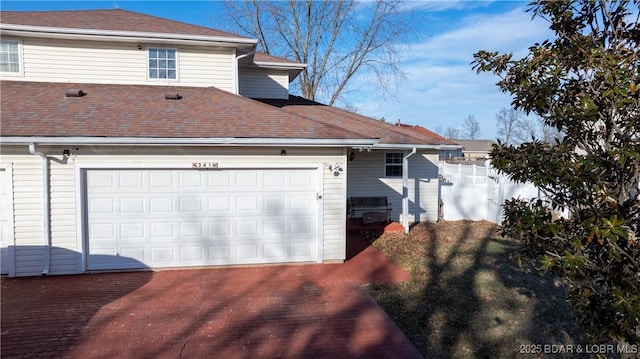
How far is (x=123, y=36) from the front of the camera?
34.5 feet

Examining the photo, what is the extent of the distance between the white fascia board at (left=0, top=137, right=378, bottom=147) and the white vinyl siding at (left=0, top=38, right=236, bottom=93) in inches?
165

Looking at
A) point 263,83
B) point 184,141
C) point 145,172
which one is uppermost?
point 263,83

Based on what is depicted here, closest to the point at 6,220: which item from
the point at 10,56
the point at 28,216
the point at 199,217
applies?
the point at 28,216

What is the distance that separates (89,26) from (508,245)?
42.4ft

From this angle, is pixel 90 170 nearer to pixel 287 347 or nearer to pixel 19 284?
pixel 19 284

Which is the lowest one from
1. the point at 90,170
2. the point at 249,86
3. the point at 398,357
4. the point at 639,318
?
the point at 398,357

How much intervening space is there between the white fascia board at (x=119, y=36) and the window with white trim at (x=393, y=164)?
5.81 meters

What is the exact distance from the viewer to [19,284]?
24.0 ft

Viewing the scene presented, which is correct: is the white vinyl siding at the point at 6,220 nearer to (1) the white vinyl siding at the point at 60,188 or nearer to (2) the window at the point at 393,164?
(1) the white vinyl siding at the point at 60,188

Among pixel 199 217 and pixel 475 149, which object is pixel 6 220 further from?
pixel 475 149

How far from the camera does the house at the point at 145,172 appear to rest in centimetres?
761

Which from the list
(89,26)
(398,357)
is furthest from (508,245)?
(89,26)

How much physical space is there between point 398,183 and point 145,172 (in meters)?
8.50

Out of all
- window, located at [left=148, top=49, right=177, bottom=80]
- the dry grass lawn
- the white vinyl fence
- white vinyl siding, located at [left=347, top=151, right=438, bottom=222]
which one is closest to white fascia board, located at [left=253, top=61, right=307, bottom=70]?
window, located at [left=148, top=49, right=177, bottom=80]
